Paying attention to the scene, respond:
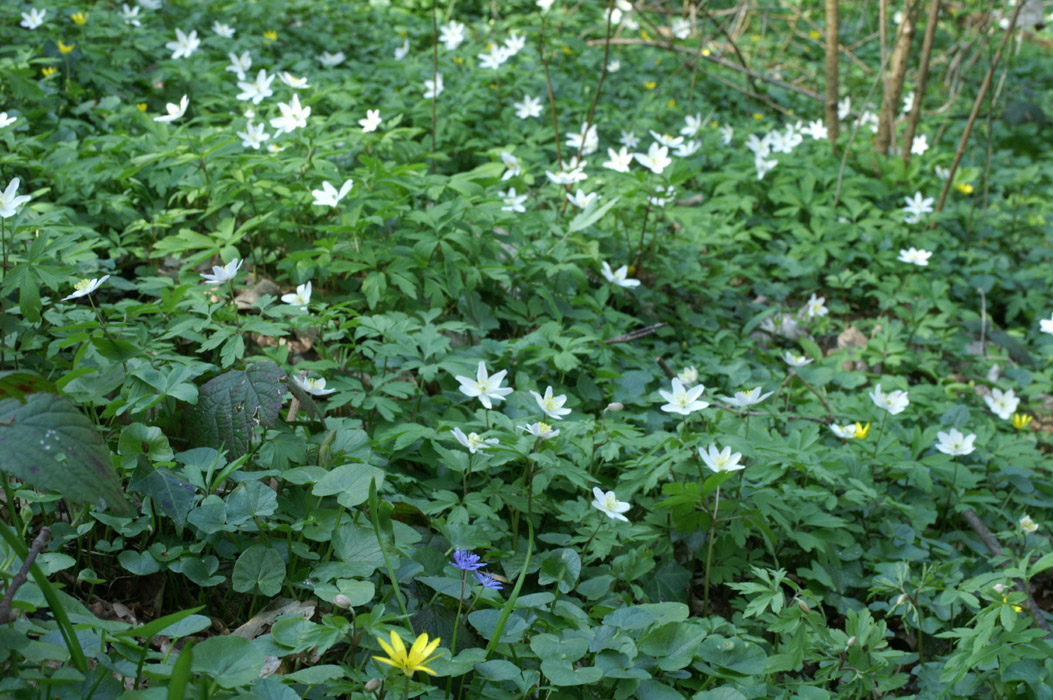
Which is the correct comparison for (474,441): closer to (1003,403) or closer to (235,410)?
(235,410)

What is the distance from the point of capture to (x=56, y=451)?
1149 mm

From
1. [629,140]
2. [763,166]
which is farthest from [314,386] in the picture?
[763,166]

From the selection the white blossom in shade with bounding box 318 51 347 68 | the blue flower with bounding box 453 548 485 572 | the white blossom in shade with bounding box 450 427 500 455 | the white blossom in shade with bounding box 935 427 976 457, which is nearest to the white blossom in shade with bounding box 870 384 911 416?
the white blossom in shade with bounding box 935 427 976 457

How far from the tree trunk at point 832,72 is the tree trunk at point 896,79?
0.34 meters

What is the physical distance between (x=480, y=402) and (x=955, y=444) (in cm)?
171

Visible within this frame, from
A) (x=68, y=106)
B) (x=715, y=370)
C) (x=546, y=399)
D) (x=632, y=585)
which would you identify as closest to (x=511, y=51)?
(x=68, y=106)

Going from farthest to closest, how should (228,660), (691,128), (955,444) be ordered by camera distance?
1. (691,128)
2. (955,444)
3. (228,660)

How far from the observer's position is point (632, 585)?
6.60 ft

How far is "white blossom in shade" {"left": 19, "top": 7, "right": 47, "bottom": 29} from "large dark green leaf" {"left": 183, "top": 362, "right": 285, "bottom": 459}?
3.58m

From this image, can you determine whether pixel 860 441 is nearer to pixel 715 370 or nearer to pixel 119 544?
pixel 715 370

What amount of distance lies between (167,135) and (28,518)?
1.87m

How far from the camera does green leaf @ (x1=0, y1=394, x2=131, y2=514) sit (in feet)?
3.66

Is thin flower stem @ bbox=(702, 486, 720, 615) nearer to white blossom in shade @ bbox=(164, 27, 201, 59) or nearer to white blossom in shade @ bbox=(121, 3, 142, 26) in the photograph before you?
white blossom in shade @ bbox=(164, 27, 201, 59)

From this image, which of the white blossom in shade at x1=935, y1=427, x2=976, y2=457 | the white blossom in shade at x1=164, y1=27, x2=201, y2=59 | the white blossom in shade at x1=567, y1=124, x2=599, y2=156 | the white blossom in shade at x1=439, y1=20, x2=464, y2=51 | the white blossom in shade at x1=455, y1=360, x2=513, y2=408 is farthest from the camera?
the white blossom in shade at x1=439, y1=20, x2=464, y2=51
